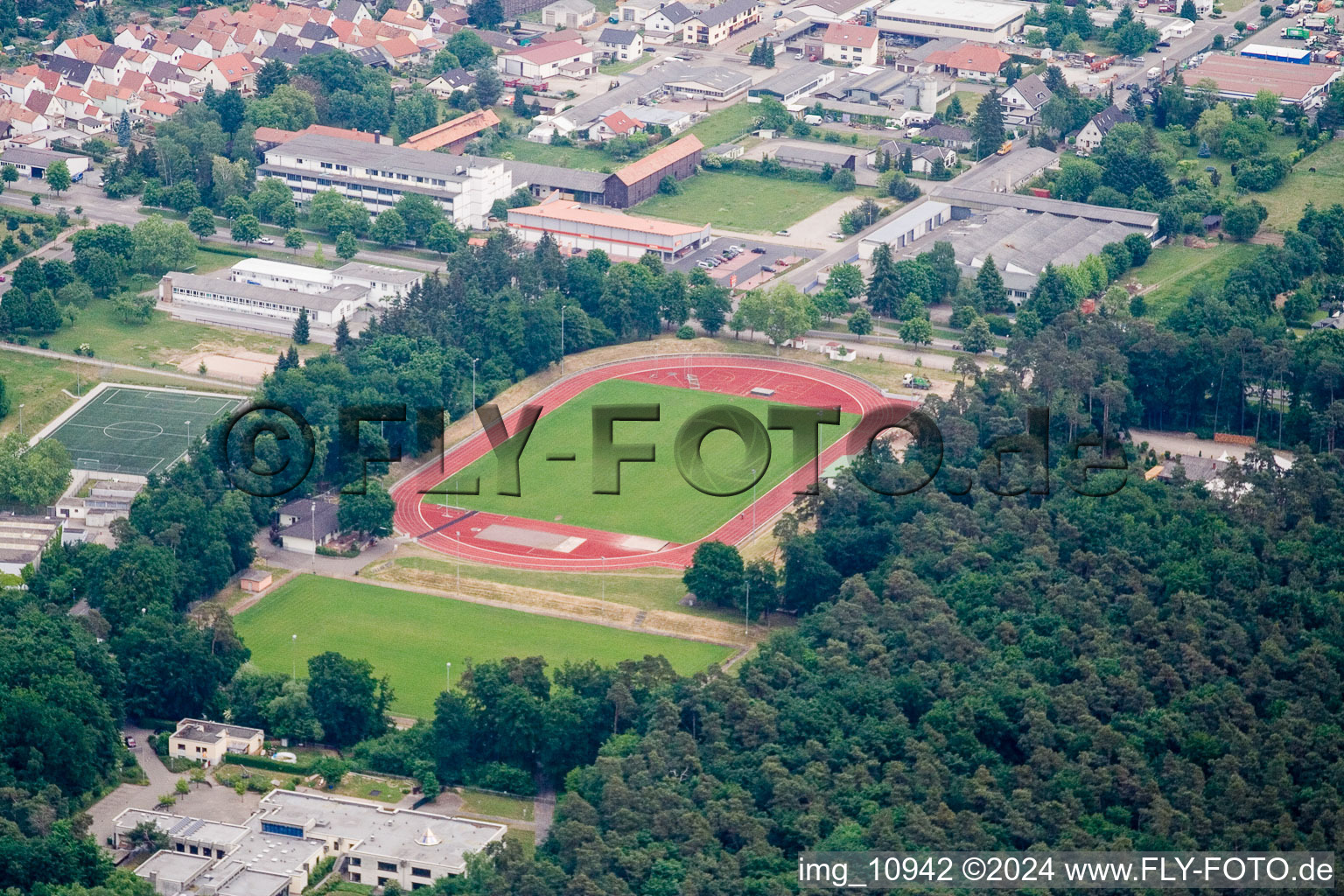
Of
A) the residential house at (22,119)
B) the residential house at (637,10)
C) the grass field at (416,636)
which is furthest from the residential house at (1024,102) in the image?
the grass field at (416,636)

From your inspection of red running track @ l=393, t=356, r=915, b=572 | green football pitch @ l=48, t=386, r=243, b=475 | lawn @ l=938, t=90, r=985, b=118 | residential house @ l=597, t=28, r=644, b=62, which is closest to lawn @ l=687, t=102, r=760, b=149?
residential house @ l=597, t=28, r=644, b=62

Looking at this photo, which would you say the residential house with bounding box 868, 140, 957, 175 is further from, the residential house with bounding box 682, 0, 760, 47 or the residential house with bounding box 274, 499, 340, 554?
the residential house with bounding box 274, 499, 340, 554

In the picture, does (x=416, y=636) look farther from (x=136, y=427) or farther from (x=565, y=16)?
(x=565, y=16)

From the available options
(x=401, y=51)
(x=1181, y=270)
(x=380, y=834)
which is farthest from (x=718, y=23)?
(x=380, y=834)

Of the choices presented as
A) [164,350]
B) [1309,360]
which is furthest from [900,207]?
[164,350]

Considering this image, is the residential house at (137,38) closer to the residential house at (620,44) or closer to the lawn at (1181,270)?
the residential house at (620,44)

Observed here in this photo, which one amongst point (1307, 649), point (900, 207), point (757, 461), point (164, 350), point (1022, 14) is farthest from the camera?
point (1022, 14)

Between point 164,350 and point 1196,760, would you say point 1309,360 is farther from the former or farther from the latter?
point 164,350
